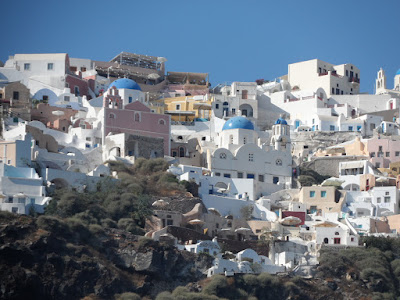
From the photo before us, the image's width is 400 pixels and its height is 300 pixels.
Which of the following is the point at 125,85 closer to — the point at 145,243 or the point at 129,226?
the point at 129,226

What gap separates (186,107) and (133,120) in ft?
43.7

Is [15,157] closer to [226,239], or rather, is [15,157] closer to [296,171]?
[226,239]

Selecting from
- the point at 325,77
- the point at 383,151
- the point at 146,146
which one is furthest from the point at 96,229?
the point at 325,77

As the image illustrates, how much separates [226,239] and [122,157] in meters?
11.8

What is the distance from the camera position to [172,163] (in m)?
71.6

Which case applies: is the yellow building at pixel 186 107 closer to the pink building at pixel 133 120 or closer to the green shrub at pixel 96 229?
the pink building at pixel 133 120

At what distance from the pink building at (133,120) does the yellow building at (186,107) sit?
820 cm

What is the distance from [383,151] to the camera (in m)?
76.9

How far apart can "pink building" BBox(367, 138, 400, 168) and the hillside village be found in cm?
7

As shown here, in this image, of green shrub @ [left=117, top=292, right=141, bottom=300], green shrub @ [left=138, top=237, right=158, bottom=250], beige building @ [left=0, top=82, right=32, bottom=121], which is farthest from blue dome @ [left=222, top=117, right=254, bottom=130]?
green shrub @ [left=117, top=292, right=141, bottom=300]

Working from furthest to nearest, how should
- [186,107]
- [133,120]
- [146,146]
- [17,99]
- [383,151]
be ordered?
[186,107]
[383,151]
[17,99]
[133,120]
[146,146]

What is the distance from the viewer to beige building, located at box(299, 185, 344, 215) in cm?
6900

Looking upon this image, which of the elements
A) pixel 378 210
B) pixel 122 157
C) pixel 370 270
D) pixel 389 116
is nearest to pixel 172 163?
pixel 122 157

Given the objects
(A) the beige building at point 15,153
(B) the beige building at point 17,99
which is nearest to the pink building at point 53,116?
(B) the beige building at point 17,99
